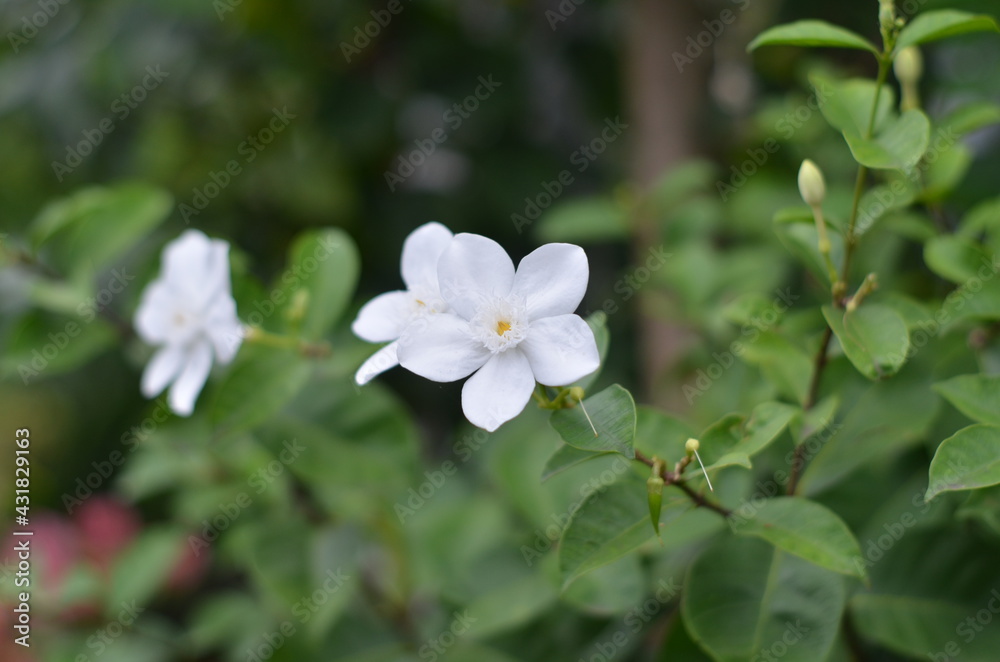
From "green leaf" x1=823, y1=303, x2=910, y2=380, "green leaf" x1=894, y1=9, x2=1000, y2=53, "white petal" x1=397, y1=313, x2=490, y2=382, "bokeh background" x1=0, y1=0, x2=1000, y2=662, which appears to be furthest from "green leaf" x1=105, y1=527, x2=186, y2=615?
"green leaf" x1=894, y1=9, x2=1000, y2=53

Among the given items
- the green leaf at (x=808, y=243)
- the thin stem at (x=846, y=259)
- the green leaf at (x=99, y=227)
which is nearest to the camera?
the thin stem at (x=846, y=259)

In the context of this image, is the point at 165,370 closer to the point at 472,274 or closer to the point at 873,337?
the point at 472,274

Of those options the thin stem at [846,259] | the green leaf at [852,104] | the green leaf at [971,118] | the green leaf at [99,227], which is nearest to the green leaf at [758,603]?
the thin stem at [846,259]

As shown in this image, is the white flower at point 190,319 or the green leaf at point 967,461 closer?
the green leaf at point 967,461

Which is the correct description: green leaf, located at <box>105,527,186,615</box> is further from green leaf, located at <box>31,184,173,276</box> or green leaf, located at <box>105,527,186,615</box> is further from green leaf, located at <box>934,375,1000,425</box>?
green leaf, located at <box>934,375,1000,425</box>

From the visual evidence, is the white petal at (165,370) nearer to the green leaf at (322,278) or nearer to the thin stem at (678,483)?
the green leaf at (322,278)

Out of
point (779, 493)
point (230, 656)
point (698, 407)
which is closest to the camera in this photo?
point (779, 493)

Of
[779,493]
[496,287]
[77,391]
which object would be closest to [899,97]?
A: [779,493]

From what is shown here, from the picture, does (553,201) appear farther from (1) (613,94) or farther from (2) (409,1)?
(2) (409,1)
